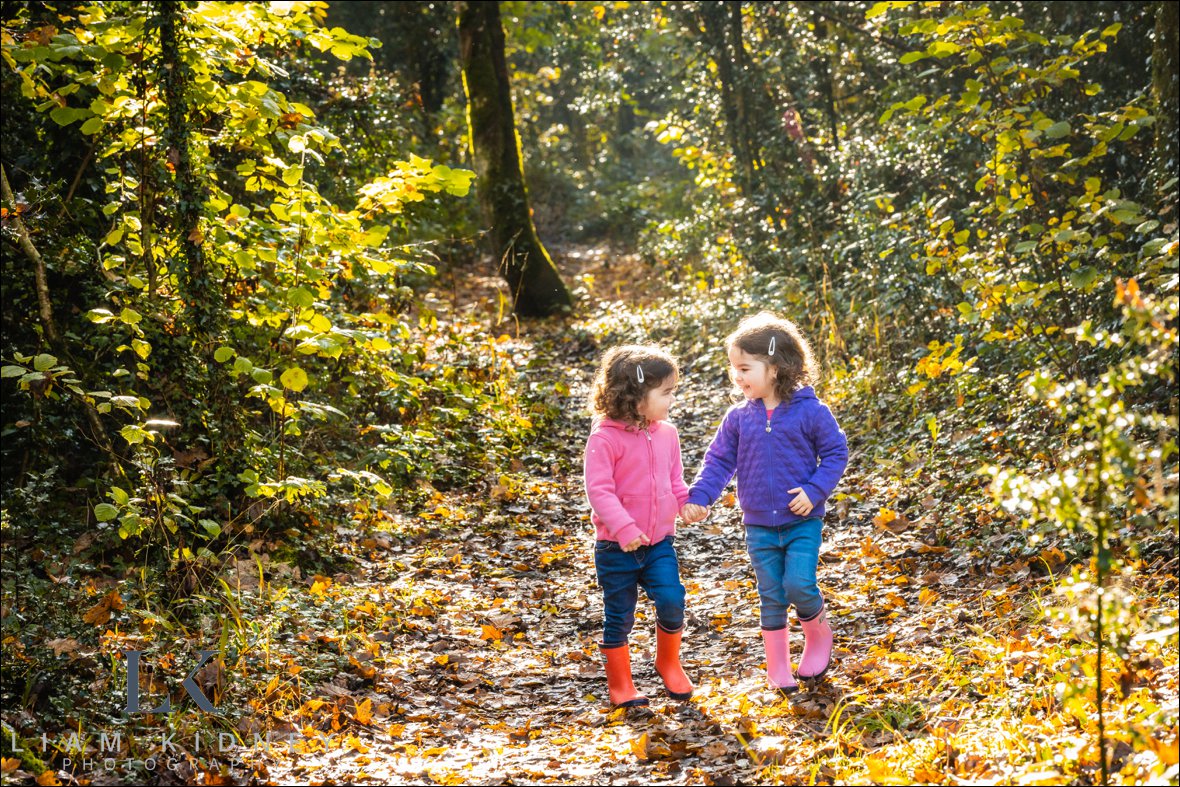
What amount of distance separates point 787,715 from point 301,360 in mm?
4847

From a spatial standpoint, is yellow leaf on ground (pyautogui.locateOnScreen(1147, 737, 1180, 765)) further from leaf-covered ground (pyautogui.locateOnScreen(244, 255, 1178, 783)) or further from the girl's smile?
the girl's smile

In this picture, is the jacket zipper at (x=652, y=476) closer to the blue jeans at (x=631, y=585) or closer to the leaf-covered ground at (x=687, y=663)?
the blue jeans at (x=631, y=585)

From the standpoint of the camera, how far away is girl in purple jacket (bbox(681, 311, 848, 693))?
4508 millimetres

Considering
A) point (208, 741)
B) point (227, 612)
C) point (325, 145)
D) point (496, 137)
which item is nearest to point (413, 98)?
point (496, 137)

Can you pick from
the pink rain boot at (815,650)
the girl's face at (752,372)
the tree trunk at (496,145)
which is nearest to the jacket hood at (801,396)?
the girl's face at (752,372)

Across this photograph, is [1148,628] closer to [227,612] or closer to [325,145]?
[227,612]

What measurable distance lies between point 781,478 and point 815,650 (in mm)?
838

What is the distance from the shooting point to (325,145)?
5918 millimetres

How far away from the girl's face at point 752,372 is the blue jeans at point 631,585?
849mm

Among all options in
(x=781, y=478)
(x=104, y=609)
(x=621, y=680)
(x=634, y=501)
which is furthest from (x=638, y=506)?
(x=104, y=609)

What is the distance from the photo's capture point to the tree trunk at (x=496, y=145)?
13.0m

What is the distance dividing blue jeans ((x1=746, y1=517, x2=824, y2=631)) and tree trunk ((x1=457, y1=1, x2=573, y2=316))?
345 inches

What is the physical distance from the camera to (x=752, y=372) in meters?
4.58

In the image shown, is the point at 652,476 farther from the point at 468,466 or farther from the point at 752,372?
the point at 468,466
